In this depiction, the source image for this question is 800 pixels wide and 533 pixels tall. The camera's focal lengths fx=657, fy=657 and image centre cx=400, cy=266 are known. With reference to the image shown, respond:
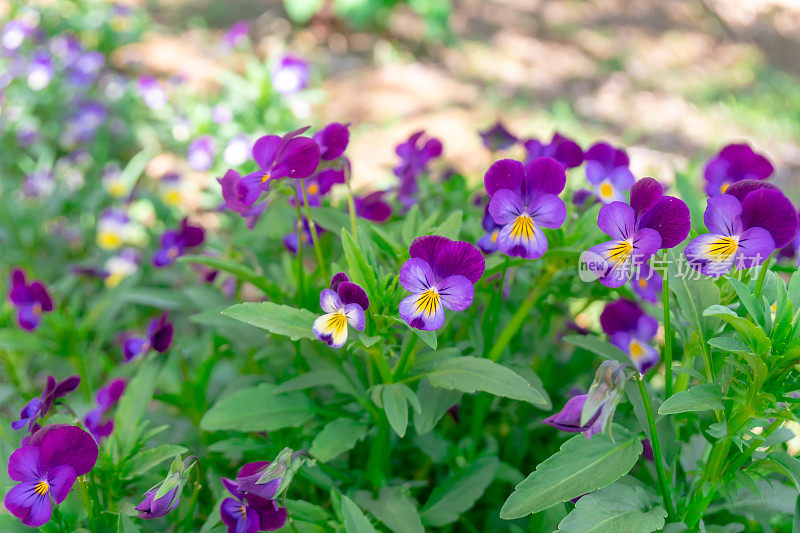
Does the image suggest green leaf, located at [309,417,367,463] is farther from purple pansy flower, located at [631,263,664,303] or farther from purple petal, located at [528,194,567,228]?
purple pansy flower, located at [631,263,664,303]

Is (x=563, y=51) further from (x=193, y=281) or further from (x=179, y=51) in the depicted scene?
(x=193, y=281)

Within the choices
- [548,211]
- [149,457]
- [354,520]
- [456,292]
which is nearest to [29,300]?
[149,457]

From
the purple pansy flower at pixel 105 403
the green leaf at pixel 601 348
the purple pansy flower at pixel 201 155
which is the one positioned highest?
the green leaf at pixel 601 348

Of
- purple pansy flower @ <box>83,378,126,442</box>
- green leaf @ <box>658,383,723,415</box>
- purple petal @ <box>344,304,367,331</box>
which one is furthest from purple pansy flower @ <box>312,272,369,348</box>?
purple pansy flower @ <box>83,378,126,442</box>

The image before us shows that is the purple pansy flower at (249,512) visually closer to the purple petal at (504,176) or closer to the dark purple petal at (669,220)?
the purple petal at (504,176)

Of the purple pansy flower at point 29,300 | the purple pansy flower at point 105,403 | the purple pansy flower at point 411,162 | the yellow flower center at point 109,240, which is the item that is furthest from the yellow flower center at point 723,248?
the yellow flower center at point 109,240

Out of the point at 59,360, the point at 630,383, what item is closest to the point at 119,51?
the point at 59,360
